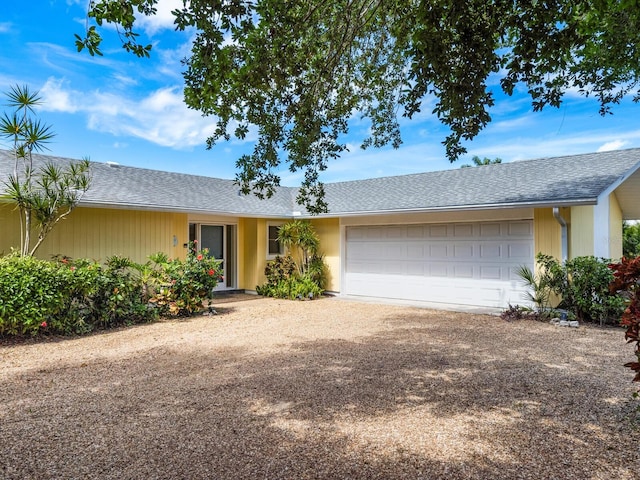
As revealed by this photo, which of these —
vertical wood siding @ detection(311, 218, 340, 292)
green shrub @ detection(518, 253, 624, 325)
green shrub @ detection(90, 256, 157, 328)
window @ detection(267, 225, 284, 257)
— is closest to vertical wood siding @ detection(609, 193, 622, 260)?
green shrub @ detection(518, 253, 624, 325)

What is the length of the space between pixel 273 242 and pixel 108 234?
18.0 ft

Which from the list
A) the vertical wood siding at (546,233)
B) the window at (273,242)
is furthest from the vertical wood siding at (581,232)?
the window at (273,242)

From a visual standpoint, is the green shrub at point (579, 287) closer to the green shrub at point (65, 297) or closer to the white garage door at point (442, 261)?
the white garage door at point (442, 261)

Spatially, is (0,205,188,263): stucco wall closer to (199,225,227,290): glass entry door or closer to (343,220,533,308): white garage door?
(199,225,227,290): glass entry door

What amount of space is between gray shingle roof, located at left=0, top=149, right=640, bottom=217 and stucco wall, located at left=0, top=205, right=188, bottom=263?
66cm

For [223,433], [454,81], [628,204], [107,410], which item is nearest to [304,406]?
[223,433]

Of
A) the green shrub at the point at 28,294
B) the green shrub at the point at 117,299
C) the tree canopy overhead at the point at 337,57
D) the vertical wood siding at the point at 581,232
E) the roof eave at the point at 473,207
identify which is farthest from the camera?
the vertical wood siding at the point at 581,232

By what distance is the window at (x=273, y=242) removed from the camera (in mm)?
14297

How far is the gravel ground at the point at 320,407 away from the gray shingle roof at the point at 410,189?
3602 millimetres

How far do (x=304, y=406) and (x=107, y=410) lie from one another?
205 cm

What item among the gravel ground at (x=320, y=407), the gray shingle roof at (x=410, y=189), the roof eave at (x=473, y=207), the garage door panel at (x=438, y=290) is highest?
the gray shingle roof at (x=410, y=189)

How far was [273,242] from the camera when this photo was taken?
1442cm

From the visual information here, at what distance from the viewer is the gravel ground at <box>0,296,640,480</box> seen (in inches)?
120

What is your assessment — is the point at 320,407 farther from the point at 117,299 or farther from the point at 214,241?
the point at 214,241
